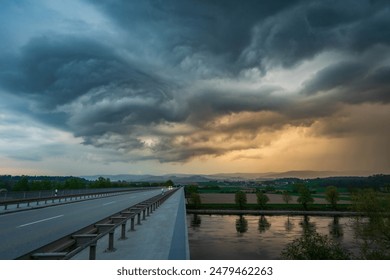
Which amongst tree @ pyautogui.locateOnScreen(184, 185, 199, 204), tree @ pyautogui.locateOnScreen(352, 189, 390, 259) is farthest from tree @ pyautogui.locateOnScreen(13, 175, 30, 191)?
tree @ pyautogui.locateOnScreen(352, 189, 390, 259)

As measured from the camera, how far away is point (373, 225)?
3747cm

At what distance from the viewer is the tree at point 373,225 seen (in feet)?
112

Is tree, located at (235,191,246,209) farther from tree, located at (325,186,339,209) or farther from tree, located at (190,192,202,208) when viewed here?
tree, located at (325,186,339,209)

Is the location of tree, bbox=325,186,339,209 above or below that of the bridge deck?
below

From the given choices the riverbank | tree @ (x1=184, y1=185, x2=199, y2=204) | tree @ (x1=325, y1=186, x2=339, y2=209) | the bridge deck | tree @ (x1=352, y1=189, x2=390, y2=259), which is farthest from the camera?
tree @ (x1=184, y1=185, x2=199, y2=204)

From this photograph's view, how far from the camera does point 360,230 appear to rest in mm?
37125

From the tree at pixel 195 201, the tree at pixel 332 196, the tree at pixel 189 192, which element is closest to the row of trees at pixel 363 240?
the tree at pixel 332 196

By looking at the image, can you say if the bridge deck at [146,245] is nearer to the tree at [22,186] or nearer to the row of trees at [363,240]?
the row of trees at [363,240]

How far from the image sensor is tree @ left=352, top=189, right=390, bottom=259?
34125mm

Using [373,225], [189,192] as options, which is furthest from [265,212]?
[373,225]

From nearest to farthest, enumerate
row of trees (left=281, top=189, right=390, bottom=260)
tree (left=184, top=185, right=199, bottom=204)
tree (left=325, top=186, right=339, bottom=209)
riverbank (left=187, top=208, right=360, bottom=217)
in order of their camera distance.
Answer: row of trees (left=281, top=189, right=390, bottom=260), riverbank (left=187, top=208, right=360, bottom=217), tree (left=325, top=186, right=339, bottom=209), tree (left=184, top=185, right=199, bottom=204)
